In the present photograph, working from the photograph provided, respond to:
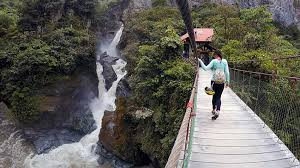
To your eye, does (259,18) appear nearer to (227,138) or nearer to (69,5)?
(69,5)

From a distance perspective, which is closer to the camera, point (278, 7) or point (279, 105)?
point (279, 105)

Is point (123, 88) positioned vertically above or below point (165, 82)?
below

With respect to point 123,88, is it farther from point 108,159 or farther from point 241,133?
point 241,133

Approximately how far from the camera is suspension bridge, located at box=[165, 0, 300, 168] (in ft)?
14.1

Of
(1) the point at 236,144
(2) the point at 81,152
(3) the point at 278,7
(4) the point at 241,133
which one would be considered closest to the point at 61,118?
(2) the point at 81,152

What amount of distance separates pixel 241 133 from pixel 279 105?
1.90 meters

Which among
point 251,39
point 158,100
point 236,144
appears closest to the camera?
point 236,144

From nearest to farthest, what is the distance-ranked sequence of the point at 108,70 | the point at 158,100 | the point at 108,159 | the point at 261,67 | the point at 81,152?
the point at 261,67 → the point at 158,100 → the point at 108,159 → the point at 81,152 → the point at 108,70

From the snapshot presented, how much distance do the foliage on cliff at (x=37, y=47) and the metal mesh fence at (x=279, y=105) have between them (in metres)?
11.6

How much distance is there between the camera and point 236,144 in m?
4.94

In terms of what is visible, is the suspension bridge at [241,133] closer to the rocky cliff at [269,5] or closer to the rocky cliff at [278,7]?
the rocky cliff at [269,5]

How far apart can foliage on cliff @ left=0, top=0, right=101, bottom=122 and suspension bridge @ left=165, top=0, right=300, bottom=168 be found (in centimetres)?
1196

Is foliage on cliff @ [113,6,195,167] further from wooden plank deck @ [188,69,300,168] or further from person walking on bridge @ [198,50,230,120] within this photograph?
wooden plank deck @ [188,69,300,168]

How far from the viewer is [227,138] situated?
5188 mm
